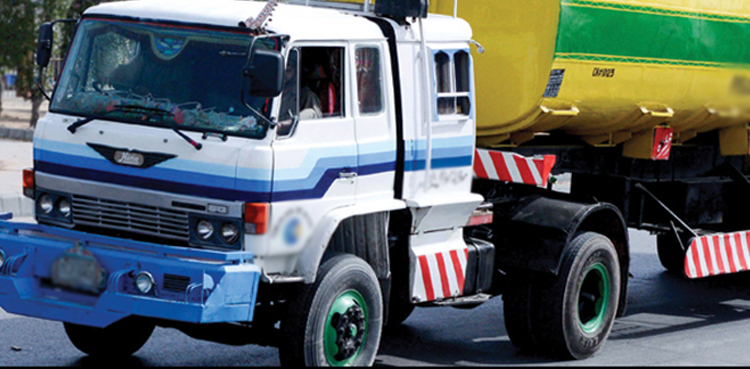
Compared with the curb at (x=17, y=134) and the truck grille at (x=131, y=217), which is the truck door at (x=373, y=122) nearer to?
the truck grille at (x=131, y=217)

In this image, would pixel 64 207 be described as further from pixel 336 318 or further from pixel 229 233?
pixel 336 318

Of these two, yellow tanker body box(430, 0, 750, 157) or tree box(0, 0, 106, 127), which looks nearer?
yellow tanker body box(430, 0, 750, 157)

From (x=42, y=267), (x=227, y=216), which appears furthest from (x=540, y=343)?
(x=42, y=267)

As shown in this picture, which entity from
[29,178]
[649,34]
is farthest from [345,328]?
[649,34]

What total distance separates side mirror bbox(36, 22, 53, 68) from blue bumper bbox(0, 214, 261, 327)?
1259mm

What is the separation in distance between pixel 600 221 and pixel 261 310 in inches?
120

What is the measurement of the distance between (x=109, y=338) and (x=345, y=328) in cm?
185

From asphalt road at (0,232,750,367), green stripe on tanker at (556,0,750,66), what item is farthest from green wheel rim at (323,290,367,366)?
green stripe on tanker at (556,0,750,66)

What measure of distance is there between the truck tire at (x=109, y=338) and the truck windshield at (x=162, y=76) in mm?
1561

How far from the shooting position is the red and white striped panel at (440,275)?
295 inches

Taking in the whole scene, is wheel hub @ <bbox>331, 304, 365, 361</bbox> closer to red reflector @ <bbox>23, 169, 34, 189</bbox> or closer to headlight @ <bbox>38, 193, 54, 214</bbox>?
headlight @ <bbox>38, 193, 54, 214</bbox>

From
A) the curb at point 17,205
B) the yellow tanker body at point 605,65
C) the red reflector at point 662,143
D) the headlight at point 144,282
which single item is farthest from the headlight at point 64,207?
the curb at point 17,205

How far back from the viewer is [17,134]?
2542 centimetres

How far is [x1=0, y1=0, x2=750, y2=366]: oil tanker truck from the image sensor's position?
6328 mm
